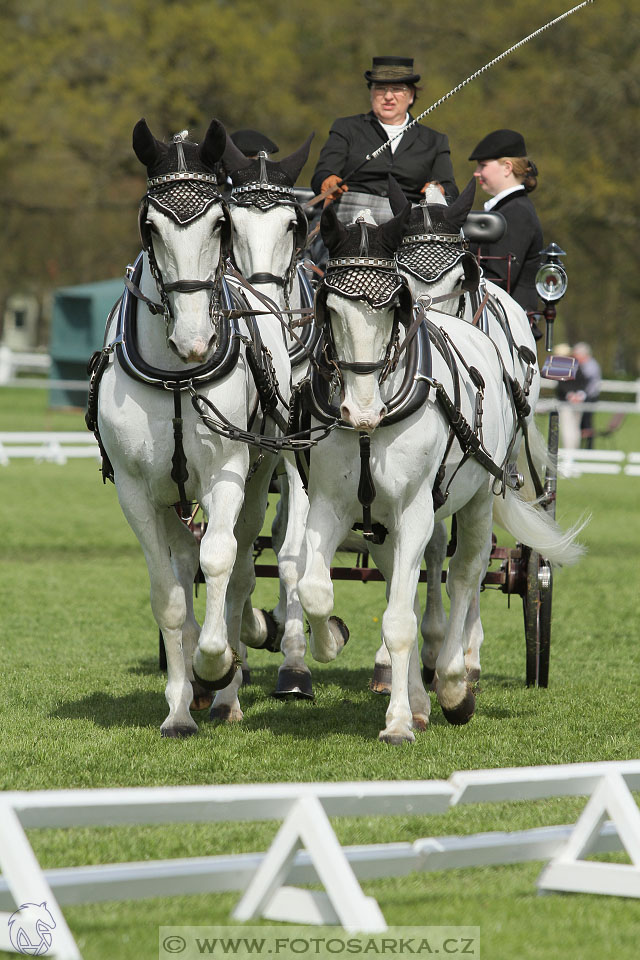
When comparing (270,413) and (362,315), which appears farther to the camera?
(270,413)

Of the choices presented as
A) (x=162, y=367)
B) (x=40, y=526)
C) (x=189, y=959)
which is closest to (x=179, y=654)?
(x=162, y=367)

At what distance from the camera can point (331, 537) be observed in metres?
6.34

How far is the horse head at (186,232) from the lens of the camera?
5.80 metres

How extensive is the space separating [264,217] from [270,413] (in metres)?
1.09

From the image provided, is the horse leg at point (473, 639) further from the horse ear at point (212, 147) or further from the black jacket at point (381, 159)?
the horse ear at point (212, 147)

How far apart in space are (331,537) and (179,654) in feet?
3.42

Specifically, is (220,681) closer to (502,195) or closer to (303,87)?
(502,195)

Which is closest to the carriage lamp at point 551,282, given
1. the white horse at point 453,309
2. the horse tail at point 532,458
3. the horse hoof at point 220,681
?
the white horse at point 453,309

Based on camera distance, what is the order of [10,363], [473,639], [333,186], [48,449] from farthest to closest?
1. [10,363]
2. [48,449]
3. [473,639]
4. [333,186]

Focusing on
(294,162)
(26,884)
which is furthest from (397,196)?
(26,884)

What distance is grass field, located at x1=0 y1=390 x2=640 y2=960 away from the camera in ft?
13.4

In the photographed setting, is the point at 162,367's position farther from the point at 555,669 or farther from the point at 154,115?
the point at 154,115

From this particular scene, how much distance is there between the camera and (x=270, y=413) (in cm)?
684

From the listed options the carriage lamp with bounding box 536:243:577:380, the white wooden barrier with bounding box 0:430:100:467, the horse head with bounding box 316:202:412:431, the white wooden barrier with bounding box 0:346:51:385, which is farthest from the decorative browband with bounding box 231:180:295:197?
the white wooden barrier with bounding box 0:346:51:385
